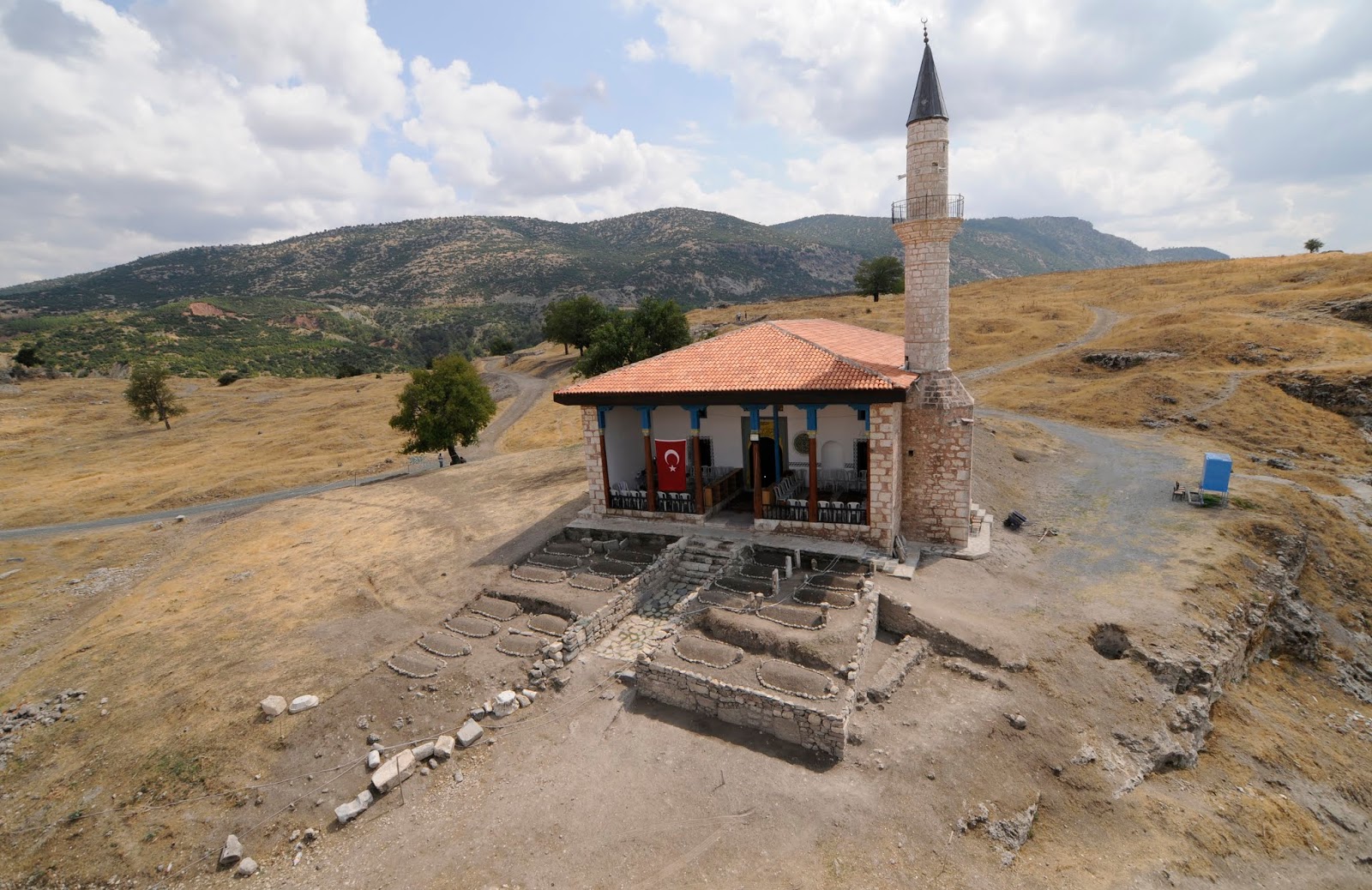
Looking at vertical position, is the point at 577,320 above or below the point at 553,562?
above

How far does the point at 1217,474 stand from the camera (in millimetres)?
19078

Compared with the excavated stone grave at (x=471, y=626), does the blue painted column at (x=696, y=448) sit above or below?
above

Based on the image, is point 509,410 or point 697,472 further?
point 509,410

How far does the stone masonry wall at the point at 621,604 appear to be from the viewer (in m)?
13.1

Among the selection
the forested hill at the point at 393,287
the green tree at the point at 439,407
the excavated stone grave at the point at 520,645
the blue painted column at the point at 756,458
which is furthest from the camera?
the forested hill at the point at 393,287

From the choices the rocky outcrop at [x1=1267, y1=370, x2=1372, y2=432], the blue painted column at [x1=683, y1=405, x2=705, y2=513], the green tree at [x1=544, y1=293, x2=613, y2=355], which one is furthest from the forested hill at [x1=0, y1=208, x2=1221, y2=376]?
the rocky outcrop at [x1=1267, y1=370, x2=1372, y2=432]

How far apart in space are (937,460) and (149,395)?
5875 cm

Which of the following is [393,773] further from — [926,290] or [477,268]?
[477,268]

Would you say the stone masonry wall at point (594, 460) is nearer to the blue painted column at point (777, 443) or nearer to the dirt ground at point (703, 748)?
the dirt ground at point (703, 748)

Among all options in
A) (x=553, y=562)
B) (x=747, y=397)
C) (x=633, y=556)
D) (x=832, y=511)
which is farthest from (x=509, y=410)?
(x=832, y=511)

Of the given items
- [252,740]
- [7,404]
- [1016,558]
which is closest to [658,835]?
[252,740]

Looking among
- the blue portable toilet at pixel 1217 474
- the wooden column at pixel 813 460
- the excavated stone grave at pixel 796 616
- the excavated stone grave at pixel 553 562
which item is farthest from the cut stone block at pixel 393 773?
the blue portable toilet at pixel 1217 474

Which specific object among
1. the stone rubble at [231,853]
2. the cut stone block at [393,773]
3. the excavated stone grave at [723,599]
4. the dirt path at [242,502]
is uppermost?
the excavated stone grave at [723,599]

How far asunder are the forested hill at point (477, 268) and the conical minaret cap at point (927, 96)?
97673mm
